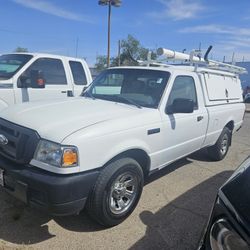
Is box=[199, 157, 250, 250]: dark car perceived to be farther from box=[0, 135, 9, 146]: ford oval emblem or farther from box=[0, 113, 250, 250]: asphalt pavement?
box=[0, 135, 9, 146]: ford oval emblem

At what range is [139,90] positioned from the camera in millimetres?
4285

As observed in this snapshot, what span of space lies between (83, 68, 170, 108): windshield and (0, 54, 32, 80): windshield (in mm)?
2358

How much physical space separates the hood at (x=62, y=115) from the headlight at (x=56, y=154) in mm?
74

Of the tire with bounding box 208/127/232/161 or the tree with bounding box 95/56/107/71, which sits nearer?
the tire with bounding box 208/127/232/161

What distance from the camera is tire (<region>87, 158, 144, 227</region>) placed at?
308 cm

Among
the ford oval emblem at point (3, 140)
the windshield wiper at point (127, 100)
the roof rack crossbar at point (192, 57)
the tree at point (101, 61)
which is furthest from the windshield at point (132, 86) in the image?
the tree at point (101, 61)

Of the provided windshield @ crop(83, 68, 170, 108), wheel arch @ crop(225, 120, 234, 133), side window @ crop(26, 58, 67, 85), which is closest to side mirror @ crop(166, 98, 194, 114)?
windshield @ crop(83, 68, 170, 108)

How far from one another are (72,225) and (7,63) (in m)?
4.65

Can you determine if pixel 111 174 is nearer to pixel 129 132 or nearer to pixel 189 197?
pixel 129 132

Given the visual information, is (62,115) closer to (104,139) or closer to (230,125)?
(104,139)

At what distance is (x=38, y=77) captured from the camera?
6.17m

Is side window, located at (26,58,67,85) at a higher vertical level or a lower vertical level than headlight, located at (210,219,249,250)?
higher

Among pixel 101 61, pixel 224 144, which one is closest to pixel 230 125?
pixel 224 144

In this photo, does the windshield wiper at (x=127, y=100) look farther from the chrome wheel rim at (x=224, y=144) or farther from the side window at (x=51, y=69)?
the side window at (x=51, y=69)
